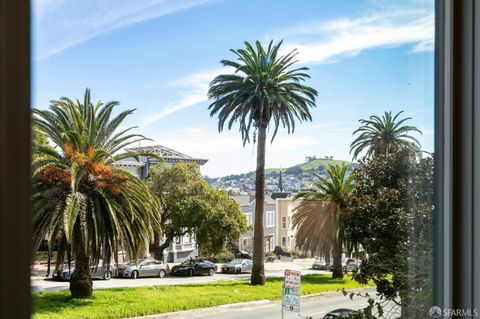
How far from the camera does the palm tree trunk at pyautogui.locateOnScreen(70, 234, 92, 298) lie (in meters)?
1.05

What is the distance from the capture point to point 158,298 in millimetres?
1189

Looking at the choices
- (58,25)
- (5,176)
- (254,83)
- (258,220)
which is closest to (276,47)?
(254,83)

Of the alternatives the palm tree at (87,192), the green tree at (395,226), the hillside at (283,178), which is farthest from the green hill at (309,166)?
the palm tree at (87,192)

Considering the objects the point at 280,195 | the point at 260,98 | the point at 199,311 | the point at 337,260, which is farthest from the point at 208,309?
the point at 260,98

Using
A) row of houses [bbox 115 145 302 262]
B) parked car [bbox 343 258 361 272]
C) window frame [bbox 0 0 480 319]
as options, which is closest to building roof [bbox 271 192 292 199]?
row of houses [bbox 115 145 302 262]

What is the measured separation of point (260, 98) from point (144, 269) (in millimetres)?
566

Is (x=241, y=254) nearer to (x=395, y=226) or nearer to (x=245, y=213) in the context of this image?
(x=245, y=213)

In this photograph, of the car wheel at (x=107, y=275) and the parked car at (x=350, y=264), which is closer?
the car wheel at (x=107, y=275)

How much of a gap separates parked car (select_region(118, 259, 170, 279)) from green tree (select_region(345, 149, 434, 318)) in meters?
0.61

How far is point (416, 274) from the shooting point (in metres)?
1.50

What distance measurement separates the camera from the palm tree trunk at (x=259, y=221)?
1.33 m

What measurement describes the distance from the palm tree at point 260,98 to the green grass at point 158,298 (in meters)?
0.05

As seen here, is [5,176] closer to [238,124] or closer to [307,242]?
[238,124]

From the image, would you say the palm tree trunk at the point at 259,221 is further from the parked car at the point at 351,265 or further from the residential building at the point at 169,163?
the parked car at the point at 351,265
